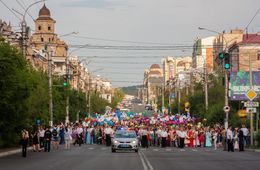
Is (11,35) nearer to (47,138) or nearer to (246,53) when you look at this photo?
(47,138)

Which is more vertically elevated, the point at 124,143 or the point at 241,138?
the point at 241,138

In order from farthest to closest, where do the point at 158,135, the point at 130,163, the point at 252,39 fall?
the point at 252,39 → the point at 158,135 → the point at 130,163

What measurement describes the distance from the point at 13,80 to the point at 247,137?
18.3 metres

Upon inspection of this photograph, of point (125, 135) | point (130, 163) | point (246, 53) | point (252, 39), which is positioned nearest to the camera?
point (130, 163)

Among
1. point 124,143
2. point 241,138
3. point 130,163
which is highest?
point 241,138

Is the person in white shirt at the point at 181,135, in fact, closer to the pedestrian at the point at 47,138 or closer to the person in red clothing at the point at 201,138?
the person in red clothing at the point at 201,138

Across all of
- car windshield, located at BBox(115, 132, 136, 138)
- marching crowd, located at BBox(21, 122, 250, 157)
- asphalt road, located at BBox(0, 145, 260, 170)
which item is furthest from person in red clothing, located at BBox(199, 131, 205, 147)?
asphalt road, located at BBox(0, 145, 260, 170)

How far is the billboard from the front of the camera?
6247 centimetres

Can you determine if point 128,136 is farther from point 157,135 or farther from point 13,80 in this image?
point 157,135

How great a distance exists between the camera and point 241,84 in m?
63.0

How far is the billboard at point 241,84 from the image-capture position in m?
62.5

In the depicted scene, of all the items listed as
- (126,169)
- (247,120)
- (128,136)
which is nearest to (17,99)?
(128,136)

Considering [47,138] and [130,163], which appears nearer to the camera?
[130,163]

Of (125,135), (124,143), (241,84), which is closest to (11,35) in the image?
(241,84)
